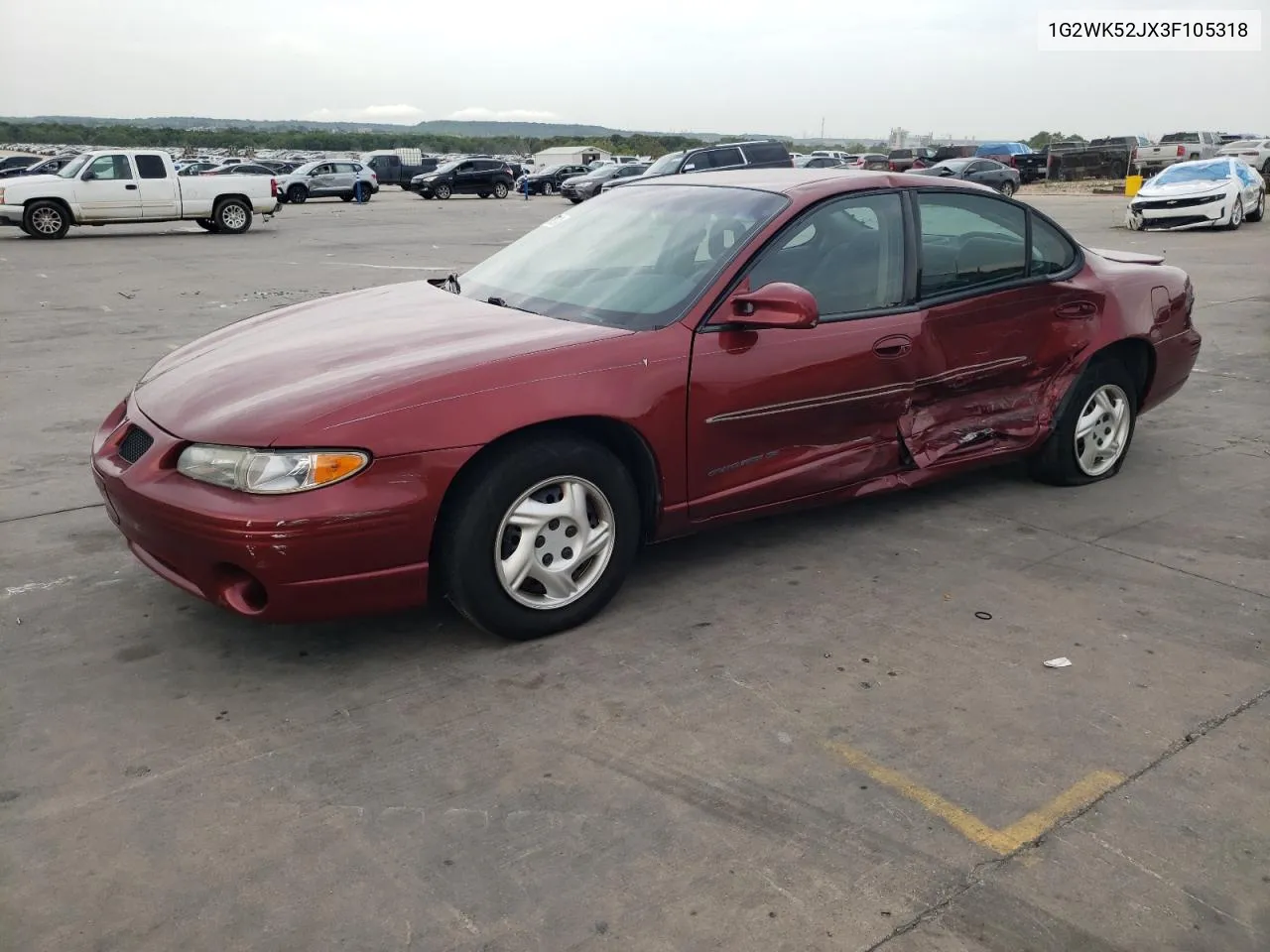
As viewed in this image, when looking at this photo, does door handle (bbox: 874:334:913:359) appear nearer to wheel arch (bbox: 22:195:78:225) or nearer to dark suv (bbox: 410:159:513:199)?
wheel arch (bbox: 22:195:78:225)

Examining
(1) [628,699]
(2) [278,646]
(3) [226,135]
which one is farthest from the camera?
(3) [226,135]

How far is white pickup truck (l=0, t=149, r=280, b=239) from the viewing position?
20.2m

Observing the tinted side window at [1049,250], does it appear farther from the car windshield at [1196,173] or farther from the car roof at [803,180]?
the car windshield at [1196,173]

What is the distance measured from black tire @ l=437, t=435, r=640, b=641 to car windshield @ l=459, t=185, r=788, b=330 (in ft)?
1.88

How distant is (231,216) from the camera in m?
22.1

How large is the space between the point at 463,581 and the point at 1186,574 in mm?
2860

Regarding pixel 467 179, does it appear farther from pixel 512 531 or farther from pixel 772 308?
pixel 512 531

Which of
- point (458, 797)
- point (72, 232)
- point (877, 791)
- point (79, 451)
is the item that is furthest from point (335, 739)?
point (72, 232)

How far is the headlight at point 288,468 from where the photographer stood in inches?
127

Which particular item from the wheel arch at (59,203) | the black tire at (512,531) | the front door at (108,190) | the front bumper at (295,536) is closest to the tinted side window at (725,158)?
the front door at (108,190)

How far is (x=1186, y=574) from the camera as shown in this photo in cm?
433

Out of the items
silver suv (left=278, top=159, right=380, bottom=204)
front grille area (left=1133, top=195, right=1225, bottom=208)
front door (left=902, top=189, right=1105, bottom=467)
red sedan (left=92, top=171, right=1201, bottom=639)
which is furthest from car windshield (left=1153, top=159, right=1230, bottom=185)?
silver suv (left=278, top=159, right=380, bottom=204)

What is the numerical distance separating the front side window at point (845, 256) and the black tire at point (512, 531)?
98 cm

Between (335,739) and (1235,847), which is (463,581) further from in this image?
(1235,847)
